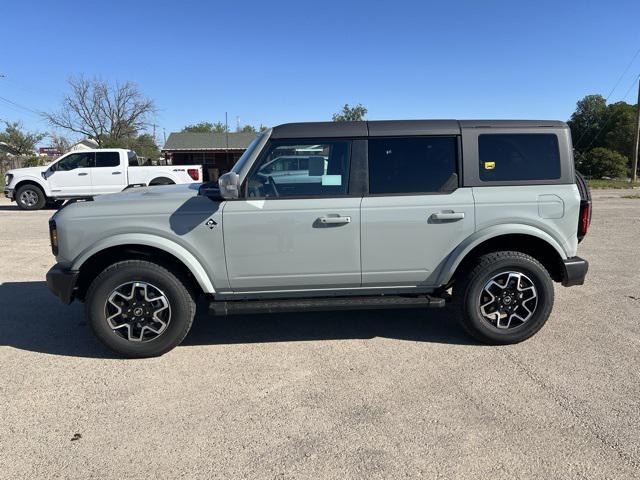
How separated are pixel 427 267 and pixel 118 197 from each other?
278 centimetres

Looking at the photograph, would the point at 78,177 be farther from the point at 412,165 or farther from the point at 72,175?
the point at 412,165

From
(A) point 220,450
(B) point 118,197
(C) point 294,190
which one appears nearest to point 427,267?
(C) point 294,190

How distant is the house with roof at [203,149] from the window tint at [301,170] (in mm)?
37446

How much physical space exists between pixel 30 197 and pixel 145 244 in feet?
45.9

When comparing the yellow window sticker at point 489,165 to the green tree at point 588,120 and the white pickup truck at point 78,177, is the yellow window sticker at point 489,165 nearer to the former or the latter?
the white pickup truck at point 78,177

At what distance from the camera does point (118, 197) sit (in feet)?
13.9

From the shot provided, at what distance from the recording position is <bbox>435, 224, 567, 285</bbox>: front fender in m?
4.10

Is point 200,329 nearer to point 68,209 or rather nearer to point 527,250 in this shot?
point 68,209

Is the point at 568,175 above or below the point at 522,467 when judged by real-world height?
above

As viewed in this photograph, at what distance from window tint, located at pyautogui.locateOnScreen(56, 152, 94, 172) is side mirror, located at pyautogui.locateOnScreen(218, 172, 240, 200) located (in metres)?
13.2

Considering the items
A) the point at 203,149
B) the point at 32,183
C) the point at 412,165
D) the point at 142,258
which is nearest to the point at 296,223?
the point at 412,165

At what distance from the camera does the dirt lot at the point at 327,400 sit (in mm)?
2668

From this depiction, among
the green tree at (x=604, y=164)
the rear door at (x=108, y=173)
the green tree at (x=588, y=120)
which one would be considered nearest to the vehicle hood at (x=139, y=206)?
the rear door at (x=108, y=173)

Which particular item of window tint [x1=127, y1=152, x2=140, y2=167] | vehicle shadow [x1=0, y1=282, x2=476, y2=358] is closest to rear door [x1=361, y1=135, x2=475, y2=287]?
vehicle shadow [x1=0, y1=282, x2=476, y2=358]
